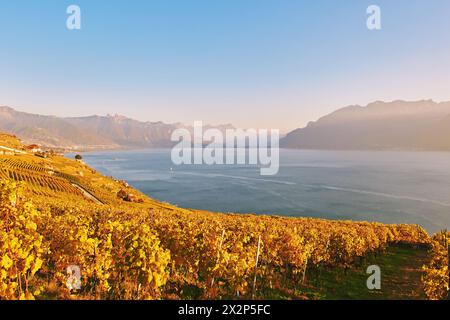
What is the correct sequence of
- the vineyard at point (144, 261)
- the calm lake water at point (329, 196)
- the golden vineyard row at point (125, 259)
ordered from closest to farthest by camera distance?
the golden vineyard row at point (125, 259)
the vineyard at point (144, 261)
the calm lake water at point (329, 196)

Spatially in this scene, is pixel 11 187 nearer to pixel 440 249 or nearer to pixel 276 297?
pixel 276 297

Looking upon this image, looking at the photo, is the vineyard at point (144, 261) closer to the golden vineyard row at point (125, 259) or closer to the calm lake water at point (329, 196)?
the golden vineyard row at point (125, 259)

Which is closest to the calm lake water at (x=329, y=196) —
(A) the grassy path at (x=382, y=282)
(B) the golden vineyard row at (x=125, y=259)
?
(A) the grassy path at (x=382, y=282)

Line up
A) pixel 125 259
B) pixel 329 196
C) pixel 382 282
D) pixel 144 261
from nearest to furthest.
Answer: pixel 144 261
pixel 125 259
pixel 382 282
pixel 329 196

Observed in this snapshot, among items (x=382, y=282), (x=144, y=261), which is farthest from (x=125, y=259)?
(x=382, y=282)

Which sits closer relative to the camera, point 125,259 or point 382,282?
point 125,259

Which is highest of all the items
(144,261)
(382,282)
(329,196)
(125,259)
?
(144,261)

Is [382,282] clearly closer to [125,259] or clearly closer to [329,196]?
[125,259]

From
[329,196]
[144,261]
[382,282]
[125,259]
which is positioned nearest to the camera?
[144,261]

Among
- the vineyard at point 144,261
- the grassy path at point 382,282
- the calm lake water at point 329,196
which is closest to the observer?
the vineyard at point 144,261

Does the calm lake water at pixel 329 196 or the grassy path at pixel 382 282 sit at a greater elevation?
the grassy path at pixel 382 282

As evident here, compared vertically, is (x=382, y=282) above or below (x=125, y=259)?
below
